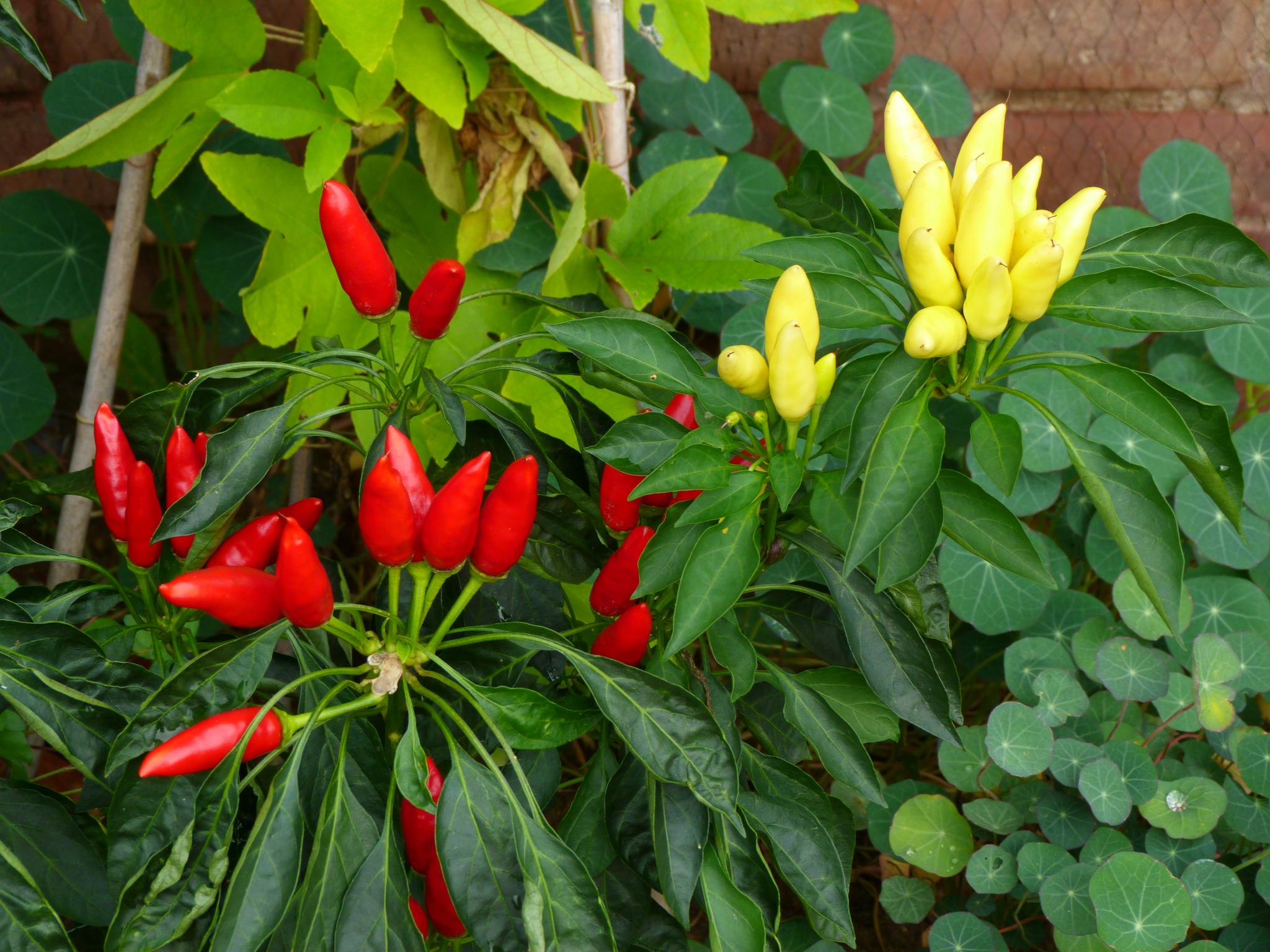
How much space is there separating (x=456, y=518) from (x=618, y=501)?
0.50 feet

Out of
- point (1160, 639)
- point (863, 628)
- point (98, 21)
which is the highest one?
point (98, 21)

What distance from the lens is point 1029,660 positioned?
3.91 ft

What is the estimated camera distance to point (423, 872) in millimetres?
735

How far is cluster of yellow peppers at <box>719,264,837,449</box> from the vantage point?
582 mm

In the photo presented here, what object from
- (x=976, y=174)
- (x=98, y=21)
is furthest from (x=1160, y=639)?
(x=98, y=21)

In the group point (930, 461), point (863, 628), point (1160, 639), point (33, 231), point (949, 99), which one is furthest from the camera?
point (949, 99)

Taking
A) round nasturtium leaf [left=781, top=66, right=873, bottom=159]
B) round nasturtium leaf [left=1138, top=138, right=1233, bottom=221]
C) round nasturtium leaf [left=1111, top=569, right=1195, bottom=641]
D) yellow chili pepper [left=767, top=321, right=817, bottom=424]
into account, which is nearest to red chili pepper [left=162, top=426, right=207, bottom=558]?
yellow chili pepper [left=767, top=321, right=817, bottom=424]

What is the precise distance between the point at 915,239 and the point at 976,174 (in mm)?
84

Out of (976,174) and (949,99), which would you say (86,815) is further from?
(949,99)

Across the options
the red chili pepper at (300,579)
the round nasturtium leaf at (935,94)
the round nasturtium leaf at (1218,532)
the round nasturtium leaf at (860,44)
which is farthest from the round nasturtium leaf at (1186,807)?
the round nasturtium leaf at (860,44)

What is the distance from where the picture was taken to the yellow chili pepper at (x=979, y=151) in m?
0.62

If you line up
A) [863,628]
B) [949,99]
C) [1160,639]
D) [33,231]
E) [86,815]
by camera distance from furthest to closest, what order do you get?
[949,99]
[33,231]
[1160,639]
[86,815]
[863,628]

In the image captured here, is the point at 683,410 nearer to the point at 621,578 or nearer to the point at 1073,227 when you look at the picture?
the point at 621,578

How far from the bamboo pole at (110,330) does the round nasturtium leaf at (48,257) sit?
1.07 ft
